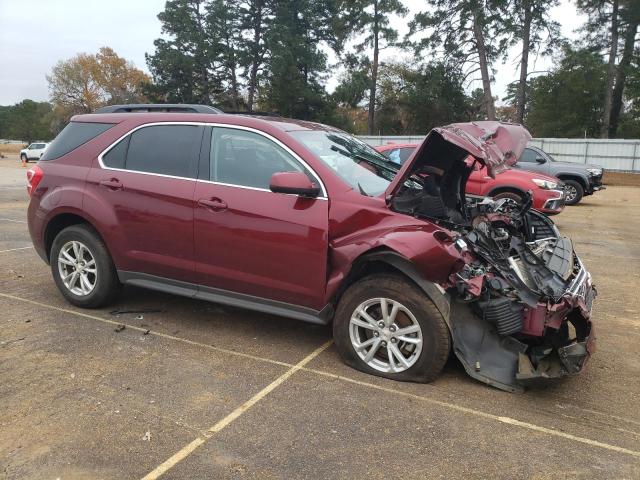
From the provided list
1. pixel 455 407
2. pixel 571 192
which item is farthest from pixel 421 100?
pixel 455 407

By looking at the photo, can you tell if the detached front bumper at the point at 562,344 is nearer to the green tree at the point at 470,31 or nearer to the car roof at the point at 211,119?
the car roof at the point at 211,119

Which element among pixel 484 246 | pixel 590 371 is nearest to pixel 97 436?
pixel 484 246

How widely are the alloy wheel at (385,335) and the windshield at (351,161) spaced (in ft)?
2.75

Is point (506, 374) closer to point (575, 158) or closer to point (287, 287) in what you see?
point (287, 287)

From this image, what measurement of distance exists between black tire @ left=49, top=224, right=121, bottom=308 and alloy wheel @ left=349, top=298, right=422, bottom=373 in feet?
7.83

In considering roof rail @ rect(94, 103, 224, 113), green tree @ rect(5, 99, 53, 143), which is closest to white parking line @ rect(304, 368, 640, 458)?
roof rail @ rect(94, 103, 224, 113)

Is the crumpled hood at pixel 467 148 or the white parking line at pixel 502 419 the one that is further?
the crumpled hood at pixel 467 148

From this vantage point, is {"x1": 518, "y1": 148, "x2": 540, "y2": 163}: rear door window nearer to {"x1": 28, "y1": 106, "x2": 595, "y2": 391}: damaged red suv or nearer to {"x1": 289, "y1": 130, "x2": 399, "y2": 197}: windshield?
{"x1": 28, "y1": 106, "x2": 595, "y2": 391}: damaged red suv

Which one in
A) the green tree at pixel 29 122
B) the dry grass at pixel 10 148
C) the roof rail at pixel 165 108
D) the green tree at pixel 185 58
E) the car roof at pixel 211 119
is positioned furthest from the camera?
the green tree at pixel 29 122

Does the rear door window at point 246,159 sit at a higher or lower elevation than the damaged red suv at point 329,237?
higher

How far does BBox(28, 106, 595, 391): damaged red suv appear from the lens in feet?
11.4

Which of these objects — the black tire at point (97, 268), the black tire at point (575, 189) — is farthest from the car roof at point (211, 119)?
the black tire at point (575, 189)

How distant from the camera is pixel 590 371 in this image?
3895 millimetres

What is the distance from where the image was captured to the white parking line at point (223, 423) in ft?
8.77
